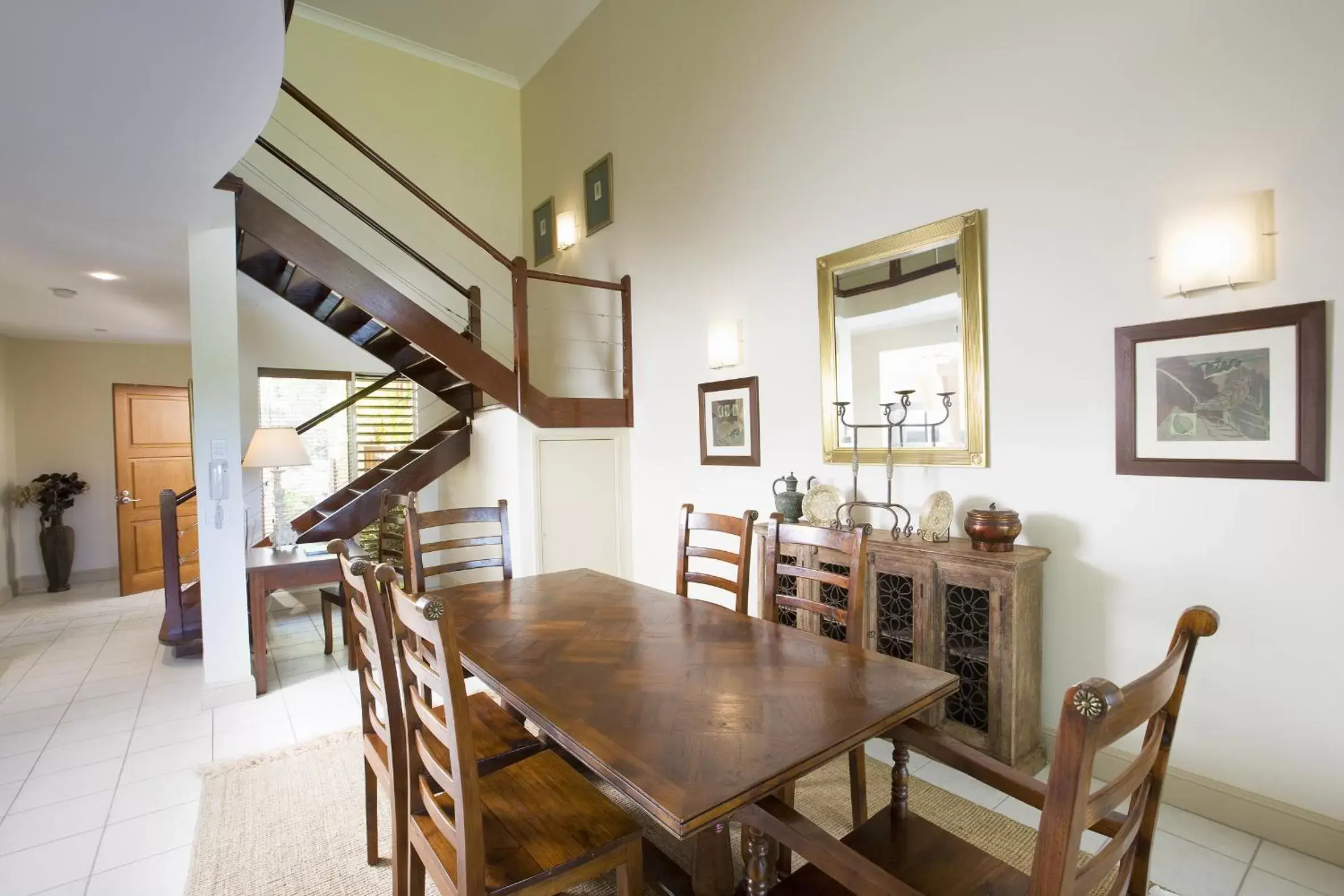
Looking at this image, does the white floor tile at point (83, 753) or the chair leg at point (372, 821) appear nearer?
the chair leg at point (372, 821)

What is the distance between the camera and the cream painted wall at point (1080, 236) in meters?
1.94

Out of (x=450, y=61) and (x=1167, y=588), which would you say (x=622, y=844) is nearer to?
(x=1167, y=588)

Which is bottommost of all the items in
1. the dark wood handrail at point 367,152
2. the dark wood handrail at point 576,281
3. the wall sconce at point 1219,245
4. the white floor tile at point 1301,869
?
the white floor tile at point 1301,869

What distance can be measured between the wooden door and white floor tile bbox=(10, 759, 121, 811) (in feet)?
12.7

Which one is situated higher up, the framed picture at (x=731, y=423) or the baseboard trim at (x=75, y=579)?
the framed picture at (x=731, y=423)

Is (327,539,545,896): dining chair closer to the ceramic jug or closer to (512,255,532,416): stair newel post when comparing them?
the ceramic jug

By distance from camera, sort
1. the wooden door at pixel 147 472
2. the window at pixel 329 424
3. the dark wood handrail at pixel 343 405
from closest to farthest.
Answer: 1. the dark wood handrail at pixel 343 405
2. the window at pixel 329 424
3. the wooden door at pixel 147 472

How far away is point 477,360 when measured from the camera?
159 inches

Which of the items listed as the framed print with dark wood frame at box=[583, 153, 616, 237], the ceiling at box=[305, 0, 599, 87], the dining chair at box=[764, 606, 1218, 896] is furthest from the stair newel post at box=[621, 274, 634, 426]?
the dining chair at box=[764, 606, 1218, 896]

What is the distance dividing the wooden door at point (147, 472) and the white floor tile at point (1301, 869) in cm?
742

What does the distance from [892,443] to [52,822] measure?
357cm

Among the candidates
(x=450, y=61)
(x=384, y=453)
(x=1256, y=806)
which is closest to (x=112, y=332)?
(x=384, y=453)

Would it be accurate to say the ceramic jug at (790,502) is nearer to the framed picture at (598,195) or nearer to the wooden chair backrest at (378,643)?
the wooden chair backrest at (378,643)

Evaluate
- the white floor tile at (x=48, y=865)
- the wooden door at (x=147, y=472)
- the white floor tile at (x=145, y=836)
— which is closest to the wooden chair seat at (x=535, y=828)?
the white floor tile at (x=145, y=836)
